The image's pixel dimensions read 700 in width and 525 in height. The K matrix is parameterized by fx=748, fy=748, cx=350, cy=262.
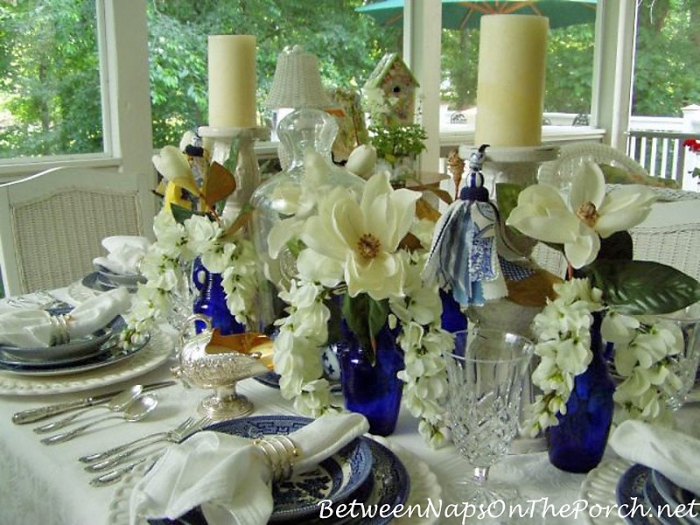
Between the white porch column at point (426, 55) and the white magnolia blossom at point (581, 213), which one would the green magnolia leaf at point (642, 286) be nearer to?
the white magnolia blossom at point (581, 213)

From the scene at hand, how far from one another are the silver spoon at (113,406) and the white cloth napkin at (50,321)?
18 cm

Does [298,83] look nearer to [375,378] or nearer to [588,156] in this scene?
[588,156]

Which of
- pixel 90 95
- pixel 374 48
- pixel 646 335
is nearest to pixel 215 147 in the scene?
pixel 646 335

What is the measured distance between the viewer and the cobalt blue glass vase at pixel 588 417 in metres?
0.78

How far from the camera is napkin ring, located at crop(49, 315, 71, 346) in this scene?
110 centimetres

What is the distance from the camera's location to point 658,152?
17.1 ft

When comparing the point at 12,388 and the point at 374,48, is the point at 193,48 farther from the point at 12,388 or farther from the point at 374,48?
the point at 12,388

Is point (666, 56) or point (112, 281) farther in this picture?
point (666, 56)

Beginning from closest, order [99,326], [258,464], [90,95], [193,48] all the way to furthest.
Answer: [258,464] → [99,326] → [90,95] → [193,48]

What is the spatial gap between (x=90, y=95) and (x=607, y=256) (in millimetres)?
2389

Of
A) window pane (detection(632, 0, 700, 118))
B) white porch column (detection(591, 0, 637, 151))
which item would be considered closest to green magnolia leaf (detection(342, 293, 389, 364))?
white porch column (detection(591, 0, 637, 151))

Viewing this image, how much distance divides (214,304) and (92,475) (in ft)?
1.17

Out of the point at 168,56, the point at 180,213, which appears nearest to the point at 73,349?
the point at 180,213

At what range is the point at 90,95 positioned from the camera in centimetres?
274
